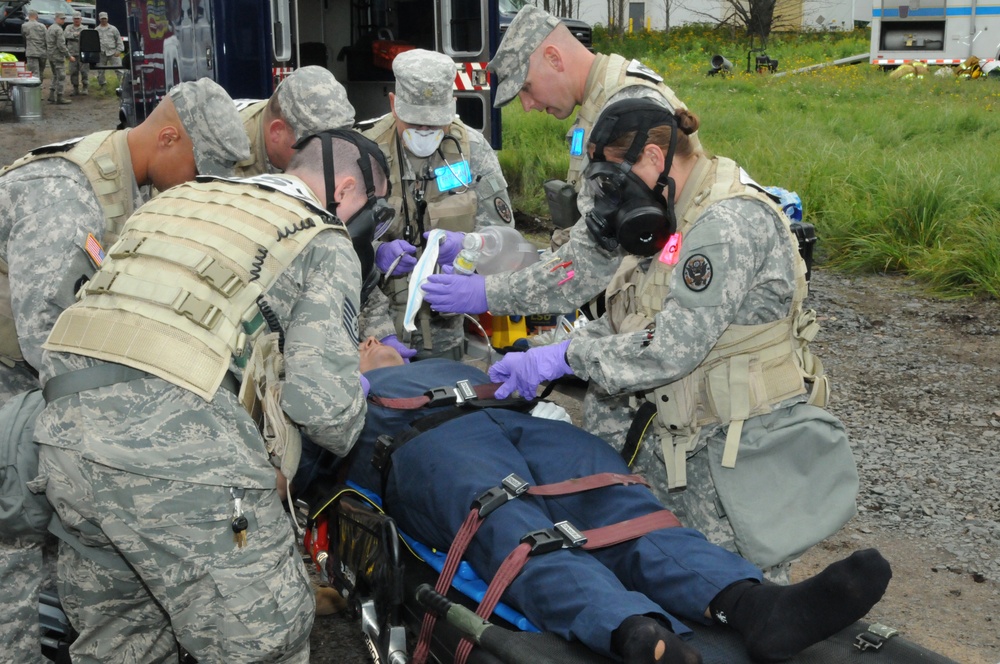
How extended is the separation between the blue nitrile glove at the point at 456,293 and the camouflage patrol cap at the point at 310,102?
722 millimetres

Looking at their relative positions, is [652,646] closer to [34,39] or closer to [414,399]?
[414,399]

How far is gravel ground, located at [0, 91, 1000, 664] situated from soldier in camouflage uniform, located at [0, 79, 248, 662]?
90 cm

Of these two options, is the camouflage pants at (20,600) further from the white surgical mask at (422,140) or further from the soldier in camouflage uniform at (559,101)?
the white surgical mask at (422,140)

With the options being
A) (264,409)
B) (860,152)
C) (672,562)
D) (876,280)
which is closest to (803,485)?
(672,562)

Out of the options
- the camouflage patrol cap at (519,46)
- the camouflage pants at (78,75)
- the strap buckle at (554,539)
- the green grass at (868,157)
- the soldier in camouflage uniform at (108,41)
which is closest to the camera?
the strap buckle at (554,539)

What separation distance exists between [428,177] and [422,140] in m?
0.17

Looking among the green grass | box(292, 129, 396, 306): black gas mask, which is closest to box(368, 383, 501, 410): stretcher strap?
box(292, 129, 396, 306): black gas mask

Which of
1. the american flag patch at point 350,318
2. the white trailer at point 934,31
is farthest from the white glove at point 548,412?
the white trailer at point 934,31

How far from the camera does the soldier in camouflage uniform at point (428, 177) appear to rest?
12.6 feet

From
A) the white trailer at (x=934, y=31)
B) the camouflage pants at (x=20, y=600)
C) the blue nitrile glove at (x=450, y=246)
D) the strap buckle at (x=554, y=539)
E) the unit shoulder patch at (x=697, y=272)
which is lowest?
the camouflage pants at (x=20, y=600)

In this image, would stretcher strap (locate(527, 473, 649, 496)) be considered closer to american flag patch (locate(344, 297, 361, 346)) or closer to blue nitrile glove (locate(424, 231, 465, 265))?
american flag patch (locate(344, 297, 361, 346))

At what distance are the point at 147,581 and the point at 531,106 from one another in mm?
2220

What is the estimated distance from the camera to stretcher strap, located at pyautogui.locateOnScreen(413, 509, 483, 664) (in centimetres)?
234

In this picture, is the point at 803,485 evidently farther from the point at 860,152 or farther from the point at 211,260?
the point at 860,152
